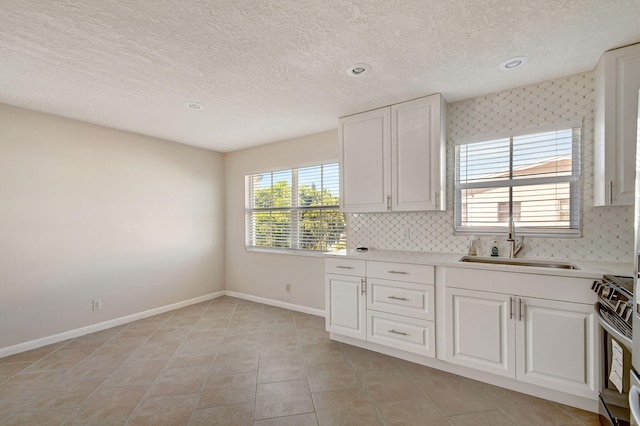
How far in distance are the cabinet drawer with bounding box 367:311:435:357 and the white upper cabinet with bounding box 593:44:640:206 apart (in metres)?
1.65

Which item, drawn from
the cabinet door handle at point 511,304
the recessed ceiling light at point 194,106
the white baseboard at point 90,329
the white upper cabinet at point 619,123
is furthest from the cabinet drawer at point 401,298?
the white baseboard at point 90,329

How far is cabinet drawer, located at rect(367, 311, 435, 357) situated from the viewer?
8.20ft

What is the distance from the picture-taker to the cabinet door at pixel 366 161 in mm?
3002

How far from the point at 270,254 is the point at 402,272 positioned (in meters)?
2.38

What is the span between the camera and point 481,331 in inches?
89.0

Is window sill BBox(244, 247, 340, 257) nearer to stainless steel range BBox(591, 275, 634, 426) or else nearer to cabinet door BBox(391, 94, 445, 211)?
cabinet door BBox(391, 94, 445, 211)

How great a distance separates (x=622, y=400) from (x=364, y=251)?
208 cm

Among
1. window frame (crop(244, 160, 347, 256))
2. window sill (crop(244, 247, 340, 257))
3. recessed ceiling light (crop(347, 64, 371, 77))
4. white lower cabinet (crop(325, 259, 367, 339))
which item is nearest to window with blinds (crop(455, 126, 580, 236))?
white lower cabinet (crop(325, 259, 367, 339))

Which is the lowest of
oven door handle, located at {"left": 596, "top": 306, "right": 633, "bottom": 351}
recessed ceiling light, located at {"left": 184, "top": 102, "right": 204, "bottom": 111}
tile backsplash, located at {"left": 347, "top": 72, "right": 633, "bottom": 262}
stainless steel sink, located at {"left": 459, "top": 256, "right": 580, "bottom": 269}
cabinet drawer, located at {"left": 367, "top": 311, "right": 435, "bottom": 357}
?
cabinet drawer, located at {"left": 367, "top": 311, "right": 435, "bottom": 357}

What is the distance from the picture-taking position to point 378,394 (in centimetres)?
218

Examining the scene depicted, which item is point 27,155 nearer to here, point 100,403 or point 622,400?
point 100,403

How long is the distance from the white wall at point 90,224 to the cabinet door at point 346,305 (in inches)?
101

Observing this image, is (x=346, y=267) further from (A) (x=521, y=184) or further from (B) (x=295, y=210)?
(A) (x=521, y=184)

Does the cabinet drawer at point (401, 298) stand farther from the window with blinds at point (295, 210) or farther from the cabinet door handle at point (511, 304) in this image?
the window with blinds at point (295, 210)
